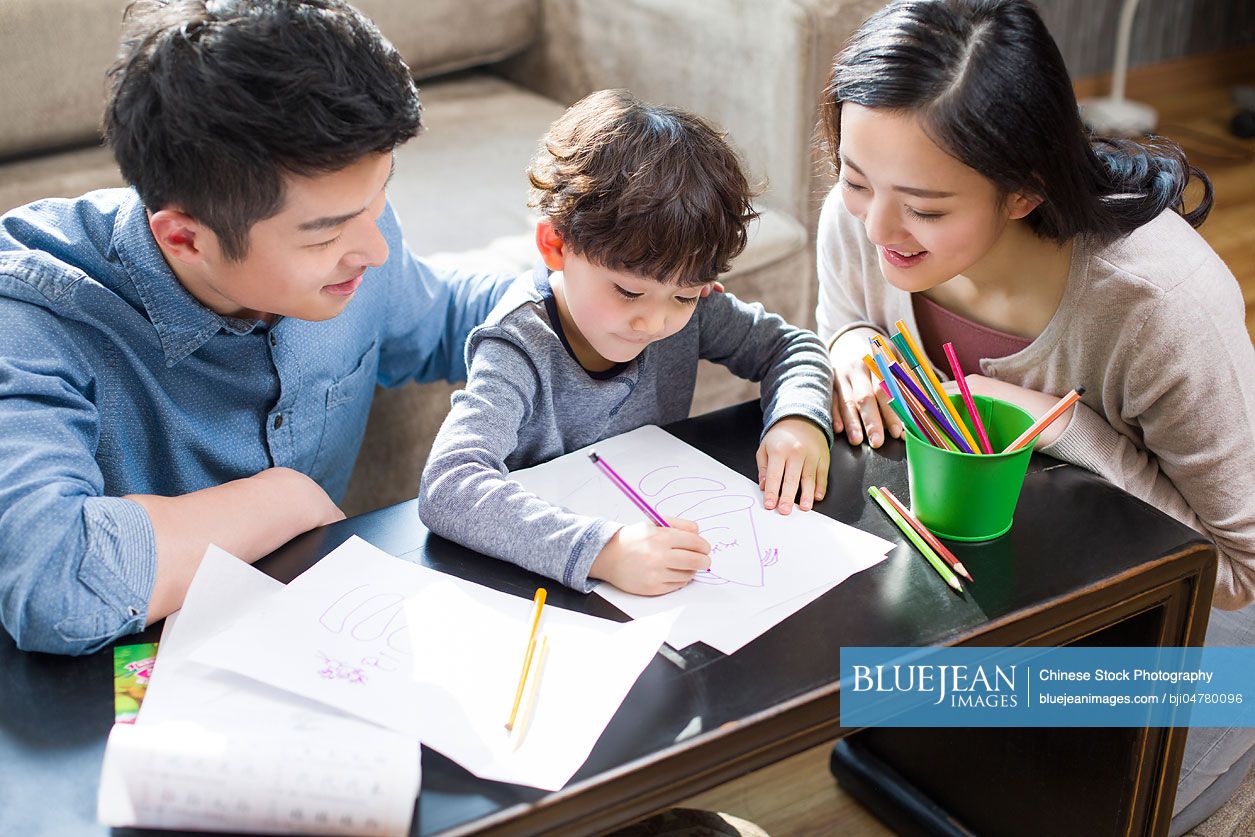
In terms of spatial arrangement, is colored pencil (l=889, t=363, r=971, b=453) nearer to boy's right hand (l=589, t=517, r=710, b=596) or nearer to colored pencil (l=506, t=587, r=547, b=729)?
boy's right hand (l=589, t=517, r=710, b=596)

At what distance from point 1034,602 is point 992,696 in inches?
7.8

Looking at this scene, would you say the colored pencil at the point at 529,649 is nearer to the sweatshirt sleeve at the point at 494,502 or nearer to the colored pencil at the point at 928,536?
the sweatshirt sleeve at the point at 494,502

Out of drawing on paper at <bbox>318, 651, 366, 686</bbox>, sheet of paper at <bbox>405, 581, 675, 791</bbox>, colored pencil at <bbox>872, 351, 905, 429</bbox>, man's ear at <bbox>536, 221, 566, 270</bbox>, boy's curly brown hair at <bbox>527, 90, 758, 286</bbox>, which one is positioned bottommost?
sheet of paper at <bbox>405, 581, 675, 791</bbox>

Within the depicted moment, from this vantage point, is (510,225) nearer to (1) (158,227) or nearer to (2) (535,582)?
(1) (158,227)

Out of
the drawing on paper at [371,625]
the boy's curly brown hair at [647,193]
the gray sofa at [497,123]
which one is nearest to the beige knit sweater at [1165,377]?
the boy's curly brown hair at [647,193]

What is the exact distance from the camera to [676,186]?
1.05 m

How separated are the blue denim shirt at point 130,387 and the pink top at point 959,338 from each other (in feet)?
1.55

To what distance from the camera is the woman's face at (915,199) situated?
104cm

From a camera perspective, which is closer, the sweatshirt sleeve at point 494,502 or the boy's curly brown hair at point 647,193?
the sweatshirt sleeve at point 494,502

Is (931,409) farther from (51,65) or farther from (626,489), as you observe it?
(51,65)

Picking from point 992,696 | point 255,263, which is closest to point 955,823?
point 992,696

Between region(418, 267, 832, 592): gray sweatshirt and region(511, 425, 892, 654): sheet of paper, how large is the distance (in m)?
0.05

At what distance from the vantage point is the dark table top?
72 centimetres

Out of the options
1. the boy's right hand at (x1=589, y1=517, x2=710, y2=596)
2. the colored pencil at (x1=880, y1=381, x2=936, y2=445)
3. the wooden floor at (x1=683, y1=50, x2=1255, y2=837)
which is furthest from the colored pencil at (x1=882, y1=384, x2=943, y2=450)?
the wooden floor at (x1=683, y1=50, x2=1255, y2=837)
